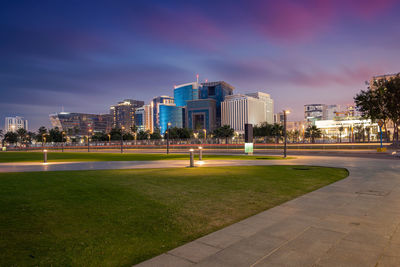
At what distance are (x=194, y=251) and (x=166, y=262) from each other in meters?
0.61

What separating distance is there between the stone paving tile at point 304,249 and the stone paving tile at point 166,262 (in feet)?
3.79

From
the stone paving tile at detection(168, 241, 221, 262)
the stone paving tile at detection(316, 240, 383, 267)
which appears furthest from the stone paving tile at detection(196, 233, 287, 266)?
the stone paving tile at detection(316, 240, 383, 267)

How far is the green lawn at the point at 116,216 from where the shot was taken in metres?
4.42

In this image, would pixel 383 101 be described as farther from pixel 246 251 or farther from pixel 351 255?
pixel 246 251

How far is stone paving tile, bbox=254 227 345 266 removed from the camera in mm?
3992

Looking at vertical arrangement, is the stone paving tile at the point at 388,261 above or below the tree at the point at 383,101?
below

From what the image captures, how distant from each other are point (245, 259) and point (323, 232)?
90.4 inches

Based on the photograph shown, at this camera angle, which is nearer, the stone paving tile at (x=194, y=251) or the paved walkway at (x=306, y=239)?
the paved walkway at (x=306, y=239)

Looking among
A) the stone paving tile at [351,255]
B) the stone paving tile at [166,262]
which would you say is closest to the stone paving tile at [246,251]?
the stone paving tile at [166,262]

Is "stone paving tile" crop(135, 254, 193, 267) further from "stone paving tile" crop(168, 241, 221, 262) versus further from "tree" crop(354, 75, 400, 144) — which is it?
"tree" crop(354, 75, 400, 144)

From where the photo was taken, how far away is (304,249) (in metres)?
4.49

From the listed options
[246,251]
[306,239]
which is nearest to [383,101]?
[306,239]

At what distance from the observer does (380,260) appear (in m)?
4.09

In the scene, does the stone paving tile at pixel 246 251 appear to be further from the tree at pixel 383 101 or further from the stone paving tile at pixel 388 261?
the tree at pixel 383 101
